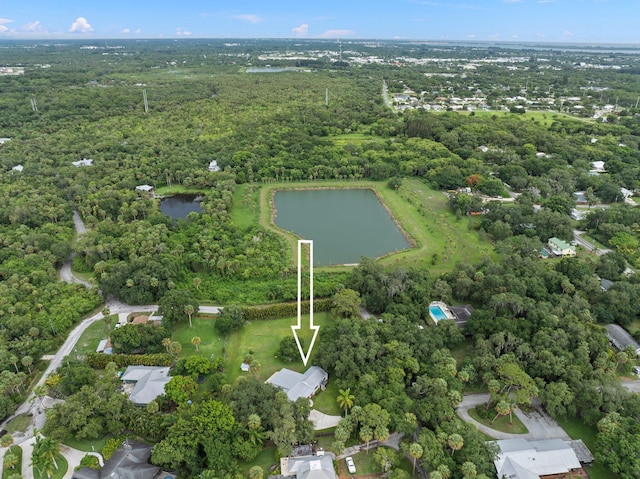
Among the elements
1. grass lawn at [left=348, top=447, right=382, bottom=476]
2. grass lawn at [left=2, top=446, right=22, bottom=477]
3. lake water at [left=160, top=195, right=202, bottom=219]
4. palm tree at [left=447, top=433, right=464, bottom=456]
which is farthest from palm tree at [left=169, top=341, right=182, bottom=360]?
lake water at [left=160, top=195, right=202, bottom=219]

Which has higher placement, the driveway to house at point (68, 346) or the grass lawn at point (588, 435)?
the driveway to house at point (68, 346)

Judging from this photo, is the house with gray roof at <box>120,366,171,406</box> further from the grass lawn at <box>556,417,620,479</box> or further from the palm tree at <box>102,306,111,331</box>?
the grass lawn at <box>556,417,620,479</box>

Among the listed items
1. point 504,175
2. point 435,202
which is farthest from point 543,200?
point 435,202

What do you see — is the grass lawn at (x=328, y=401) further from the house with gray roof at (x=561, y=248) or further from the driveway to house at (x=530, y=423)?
the house with gray roof at (x=561, y=248)

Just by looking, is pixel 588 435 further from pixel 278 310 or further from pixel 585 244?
pixel 585 244

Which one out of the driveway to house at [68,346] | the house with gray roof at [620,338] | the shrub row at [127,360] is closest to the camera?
the driveway to house at [68,346]

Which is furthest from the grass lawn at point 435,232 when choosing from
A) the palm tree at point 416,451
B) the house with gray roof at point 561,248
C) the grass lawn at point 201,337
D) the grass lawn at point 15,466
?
the grass lawn at point 15,466

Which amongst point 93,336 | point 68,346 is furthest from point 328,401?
point 68,346
